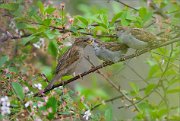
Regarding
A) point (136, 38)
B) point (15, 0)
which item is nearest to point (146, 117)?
point (136, 38)

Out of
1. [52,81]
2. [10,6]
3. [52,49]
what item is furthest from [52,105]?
[52,49]

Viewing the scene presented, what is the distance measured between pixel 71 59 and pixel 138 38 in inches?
22.3

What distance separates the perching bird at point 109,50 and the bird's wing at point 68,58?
16 cm

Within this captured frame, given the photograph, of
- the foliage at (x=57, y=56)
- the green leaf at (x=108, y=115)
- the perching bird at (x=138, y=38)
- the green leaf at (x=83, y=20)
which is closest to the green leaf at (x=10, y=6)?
the foliage at (x=57, y=56)

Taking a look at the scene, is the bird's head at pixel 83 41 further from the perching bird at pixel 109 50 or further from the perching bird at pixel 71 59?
the perching bird at pixel 109 50

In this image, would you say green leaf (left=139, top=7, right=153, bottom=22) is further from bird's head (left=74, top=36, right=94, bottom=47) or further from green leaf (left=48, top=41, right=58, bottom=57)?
green leaf (left=48, top=41, right=58, bottom=57)

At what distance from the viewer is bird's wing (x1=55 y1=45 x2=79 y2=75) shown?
171 inches

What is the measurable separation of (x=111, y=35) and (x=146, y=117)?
65 centimetres

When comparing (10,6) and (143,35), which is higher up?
(10,6)

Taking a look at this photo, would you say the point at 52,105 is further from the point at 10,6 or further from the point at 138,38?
the point at 10,6

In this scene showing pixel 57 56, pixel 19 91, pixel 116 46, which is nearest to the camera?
pixel 19 91

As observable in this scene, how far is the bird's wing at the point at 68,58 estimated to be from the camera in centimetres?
435

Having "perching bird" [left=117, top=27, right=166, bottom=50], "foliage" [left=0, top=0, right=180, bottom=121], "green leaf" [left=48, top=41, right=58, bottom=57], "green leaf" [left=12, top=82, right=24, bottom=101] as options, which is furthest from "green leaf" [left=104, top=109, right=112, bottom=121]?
"green leaf" [left=48, top=41, right=58, bottom=57]

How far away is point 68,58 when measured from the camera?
4.45 meters
